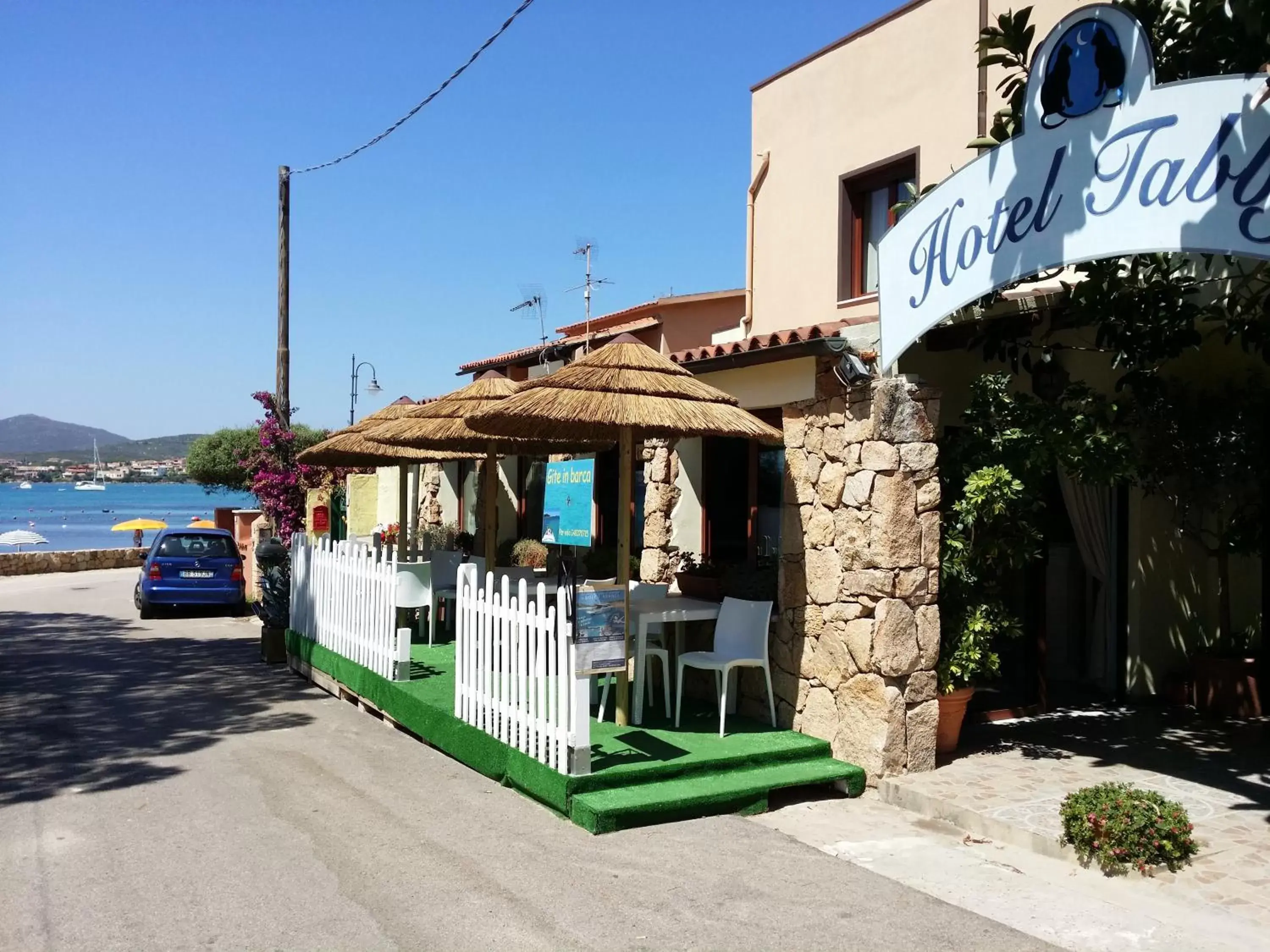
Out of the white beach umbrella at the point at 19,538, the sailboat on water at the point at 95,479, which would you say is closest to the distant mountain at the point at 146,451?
the sailboat on water at the point at 95,479

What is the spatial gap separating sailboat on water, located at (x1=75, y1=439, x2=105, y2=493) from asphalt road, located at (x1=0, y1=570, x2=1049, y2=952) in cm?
13559

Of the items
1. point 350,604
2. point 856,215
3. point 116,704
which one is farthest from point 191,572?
point 856,215

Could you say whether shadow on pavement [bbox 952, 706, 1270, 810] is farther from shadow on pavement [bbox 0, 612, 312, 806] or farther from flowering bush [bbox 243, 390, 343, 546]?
flowering bush [bbox 243, 390, 343, 546]

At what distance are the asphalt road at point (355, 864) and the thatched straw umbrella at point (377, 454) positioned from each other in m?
3.73

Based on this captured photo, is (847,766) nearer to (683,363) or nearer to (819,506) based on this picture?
(819,506)

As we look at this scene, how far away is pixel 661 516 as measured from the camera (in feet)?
35.8

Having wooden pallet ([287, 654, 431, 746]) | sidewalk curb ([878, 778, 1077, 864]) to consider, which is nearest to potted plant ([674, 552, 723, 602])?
sidewalk curb ([878, 778, 1077, 864])

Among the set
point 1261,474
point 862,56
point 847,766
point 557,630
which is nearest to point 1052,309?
point 1261,474

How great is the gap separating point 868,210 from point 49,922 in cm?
1046

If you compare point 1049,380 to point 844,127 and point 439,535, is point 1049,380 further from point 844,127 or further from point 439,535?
point 439,535

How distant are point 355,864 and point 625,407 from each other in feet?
10.2

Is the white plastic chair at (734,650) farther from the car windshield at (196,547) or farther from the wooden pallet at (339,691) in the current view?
the car windshield at (196,547)

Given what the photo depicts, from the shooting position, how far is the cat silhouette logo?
5.53 m

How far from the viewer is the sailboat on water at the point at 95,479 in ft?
438
